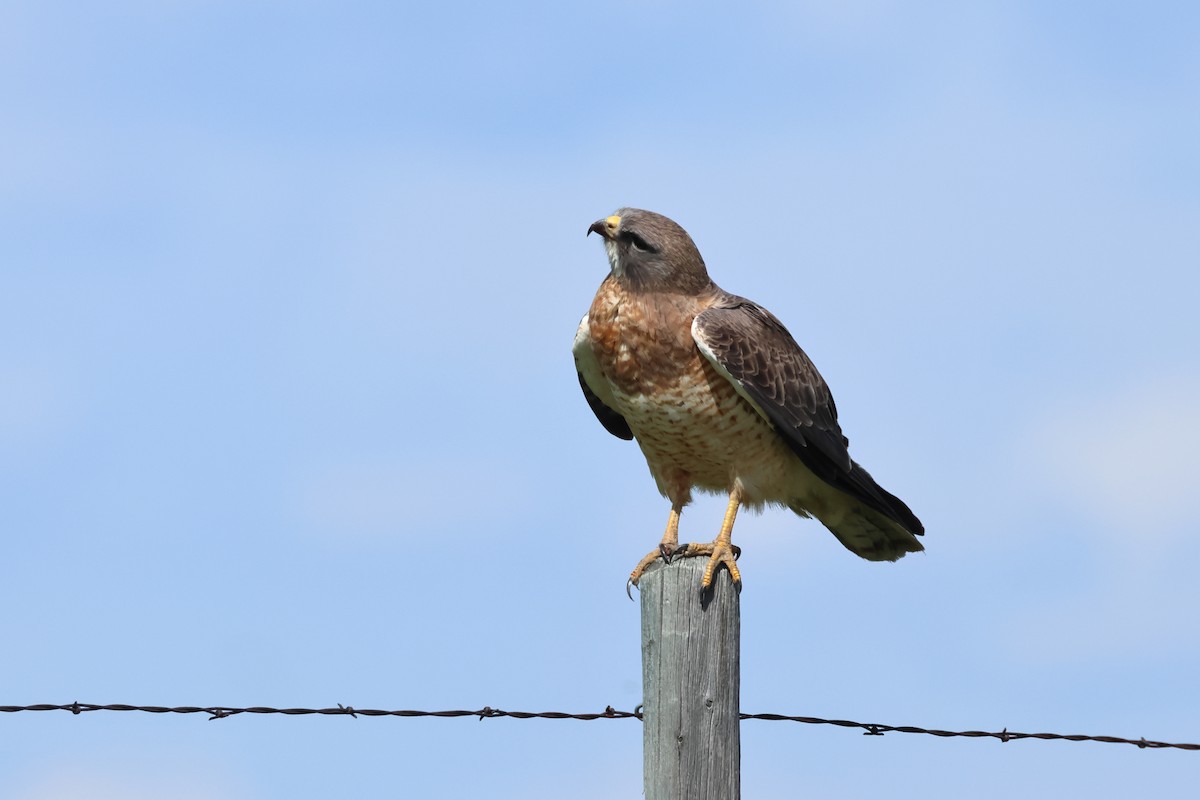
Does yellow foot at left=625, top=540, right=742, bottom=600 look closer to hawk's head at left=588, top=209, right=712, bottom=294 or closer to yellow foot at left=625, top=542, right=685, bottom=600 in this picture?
yellow foot at left=625, top=542, right=685, bottom=600

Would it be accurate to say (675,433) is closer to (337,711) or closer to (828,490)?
(828,490)

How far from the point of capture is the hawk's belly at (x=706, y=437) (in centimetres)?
589

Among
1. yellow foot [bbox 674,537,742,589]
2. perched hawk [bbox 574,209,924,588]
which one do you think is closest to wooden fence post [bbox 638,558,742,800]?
yellow foot [bbox 674,537,742,589]

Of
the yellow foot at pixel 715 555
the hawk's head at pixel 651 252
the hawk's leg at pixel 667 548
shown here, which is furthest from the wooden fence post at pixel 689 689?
the hawk's head at pixel 651 252

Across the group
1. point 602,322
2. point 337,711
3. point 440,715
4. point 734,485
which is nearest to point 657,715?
point 440,715

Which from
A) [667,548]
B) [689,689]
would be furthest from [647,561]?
[689,689]

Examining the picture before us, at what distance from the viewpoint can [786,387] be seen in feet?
19.8

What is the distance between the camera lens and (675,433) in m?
5.98

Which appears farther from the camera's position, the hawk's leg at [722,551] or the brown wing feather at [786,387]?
the brown wing feather at [786,387]

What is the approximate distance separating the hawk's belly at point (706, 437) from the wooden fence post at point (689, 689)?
5.43ft

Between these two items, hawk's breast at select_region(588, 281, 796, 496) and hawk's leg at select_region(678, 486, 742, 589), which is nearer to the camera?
hawk's leg at select_region(678, 486, 742, 589)

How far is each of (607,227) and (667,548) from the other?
158cm

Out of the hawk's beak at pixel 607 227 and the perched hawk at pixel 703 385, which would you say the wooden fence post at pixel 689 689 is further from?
the hawk's beak at pixel 607 227

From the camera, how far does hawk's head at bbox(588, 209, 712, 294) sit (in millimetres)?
6117
